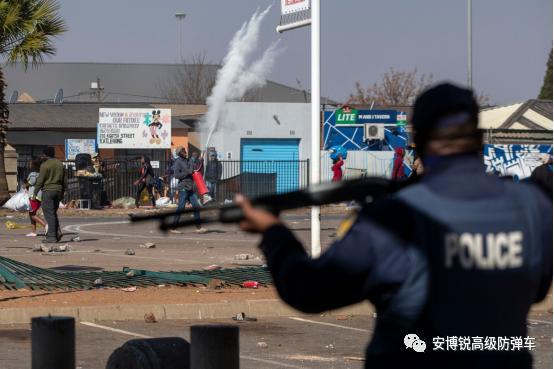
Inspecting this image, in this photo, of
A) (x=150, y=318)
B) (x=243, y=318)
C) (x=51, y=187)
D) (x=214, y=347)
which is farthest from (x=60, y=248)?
(x=214, y=347)

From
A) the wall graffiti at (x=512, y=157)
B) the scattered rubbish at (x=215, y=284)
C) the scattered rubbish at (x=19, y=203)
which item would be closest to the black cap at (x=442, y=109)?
the scattered rubbish at (x=215, y=284)

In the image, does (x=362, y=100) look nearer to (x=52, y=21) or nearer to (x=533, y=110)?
(x=533, y=110)

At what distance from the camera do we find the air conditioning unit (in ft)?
148

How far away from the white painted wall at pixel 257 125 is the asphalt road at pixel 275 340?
3407 cm

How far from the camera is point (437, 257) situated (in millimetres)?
2973

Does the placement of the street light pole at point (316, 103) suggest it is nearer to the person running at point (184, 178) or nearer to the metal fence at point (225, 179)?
the person running at point (184, 178)

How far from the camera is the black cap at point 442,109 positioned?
10.1 ft

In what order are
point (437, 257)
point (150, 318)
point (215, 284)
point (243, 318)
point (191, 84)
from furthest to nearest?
1. point (191, 84)
2. point (215, 284)
3. point (243, 318)
4. point (150, 318)
5. point (437, 257)

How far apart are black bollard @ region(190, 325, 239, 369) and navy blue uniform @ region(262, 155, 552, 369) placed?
2.06 meters

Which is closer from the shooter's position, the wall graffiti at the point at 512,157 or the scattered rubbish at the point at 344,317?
the scattered rubbish at the point at 344,317

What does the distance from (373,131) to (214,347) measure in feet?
132

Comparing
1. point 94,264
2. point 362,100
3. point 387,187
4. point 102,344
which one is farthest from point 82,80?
point 387,187

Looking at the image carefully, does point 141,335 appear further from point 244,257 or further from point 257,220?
point 257,220

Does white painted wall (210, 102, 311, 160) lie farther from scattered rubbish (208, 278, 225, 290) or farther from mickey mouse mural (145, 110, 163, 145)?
scattered rubbish (208, 278, 225, 290)
